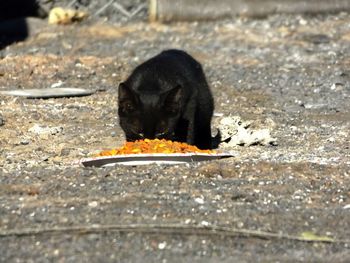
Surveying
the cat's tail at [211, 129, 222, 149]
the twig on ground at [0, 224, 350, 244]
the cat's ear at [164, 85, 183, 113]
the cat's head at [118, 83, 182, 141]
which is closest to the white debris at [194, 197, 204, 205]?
the twig on ground at [0, 224, 350, 244]

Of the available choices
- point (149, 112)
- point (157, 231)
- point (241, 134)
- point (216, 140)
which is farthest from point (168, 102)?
point (157, 231)

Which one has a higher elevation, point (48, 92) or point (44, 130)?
point (44, 130)

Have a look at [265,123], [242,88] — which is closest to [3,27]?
[242,88]

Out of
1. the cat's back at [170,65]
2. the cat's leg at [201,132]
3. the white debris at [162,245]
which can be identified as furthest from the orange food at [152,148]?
the white debris at [162,245]

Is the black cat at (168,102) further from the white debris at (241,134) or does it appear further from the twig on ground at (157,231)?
the twig on ground at (157,231)

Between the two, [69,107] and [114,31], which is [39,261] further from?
[114,31]

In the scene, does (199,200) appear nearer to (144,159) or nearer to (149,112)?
(144,159)

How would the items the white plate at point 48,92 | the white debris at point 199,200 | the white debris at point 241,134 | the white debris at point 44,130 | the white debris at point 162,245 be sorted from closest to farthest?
the white debris at point 162,245 → the white debris at point 199,200 → the white debris at point 241,134 → the white debris at point 44,130 → the white plate at point 48,92
